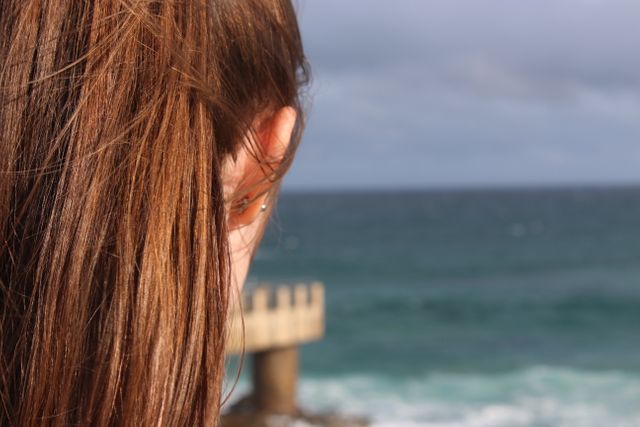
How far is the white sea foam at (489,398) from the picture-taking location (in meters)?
15.8

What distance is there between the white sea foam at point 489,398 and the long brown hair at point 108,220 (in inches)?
575

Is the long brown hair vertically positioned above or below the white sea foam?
above

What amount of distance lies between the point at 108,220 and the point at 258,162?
21cm

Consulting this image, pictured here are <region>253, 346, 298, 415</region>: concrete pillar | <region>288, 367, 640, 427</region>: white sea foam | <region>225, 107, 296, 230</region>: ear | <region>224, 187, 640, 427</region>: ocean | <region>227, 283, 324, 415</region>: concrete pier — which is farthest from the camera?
<region>224, 187, 640, 427</region>: ocean

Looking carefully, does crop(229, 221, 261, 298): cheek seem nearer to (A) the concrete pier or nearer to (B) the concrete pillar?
(A) the concrete pier

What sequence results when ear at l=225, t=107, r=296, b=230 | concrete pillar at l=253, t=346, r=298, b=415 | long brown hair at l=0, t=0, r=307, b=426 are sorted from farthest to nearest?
concrete pillar at l=253, t=346, r=298, b=415
ear at l=225, t=107, r=296, b=230
long brown hair at l=0, t=0, r=307, b=426

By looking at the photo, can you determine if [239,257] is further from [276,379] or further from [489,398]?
[489,398]

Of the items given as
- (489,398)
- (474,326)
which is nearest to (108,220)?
(489,398)

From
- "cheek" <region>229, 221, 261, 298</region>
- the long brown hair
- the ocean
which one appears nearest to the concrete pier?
the ocean

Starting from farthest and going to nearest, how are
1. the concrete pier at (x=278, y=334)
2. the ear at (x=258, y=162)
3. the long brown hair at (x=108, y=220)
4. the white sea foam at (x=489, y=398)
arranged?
the white sea foam at (x=489, y=398), the concrete pier at (x=278, y=334), the ear at (x=258, y=162), the long brown hair at (x=108, y=220)

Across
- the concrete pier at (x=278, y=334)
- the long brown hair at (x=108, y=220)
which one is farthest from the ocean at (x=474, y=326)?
the concrete pier at (x=278, y=334)

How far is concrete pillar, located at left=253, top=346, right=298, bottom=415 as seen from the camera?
11.8 metres

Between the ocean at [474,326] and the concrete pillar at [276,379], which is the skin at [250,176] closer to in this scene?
the ocean at [474,326]

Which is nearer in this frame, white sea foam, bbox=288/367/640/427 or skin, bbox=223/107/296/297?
skin, bbox=223/107/296/297
